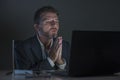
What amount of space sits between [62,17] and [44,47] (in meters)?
0.27

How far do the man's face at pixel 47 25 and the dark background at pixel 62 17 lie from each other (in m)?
0.08

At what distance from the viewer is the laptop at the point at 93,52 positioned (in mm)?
1716

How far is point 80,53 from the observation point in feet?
5.65

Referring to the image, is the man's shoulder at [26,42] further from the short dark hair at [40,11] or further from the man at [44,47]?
the short dark hair at [40,11]

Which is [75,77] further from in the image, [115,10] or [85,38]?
[115,10]

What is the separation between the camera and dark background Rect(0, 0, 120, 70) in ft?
6.93

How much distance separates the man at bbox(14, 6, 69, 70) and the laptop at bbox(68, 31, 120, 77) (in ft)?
0.80

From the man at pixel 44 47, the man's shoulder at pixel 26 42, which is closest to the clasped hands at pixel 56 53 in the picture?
the man at pixel 44 47

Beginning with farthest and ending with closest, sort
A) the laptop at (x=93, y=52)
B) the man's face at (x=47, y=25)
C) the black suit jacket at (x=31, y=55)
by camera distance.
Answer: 1. the man's face at (x=47, y=25)
2. the black suit jacket at (x=31, y=55)
3. the laptop at (x=93, y=52)

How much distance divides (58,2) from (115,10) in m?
0.42

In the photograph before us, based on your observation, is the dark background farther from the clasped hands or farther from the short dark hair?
the clasped hands

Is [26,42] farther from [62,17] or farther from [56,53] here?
[62,17]

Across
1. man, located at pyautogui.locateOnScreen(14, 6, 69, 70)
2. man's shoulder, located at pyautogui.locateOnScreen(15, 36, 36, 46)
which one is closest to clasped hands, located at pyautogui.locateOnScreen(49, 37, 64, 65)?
man, located at pyautogui.locateOnScreen(14, 6, 69, 70)

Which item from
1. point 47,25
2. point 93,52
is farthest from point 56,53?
point 93,52
